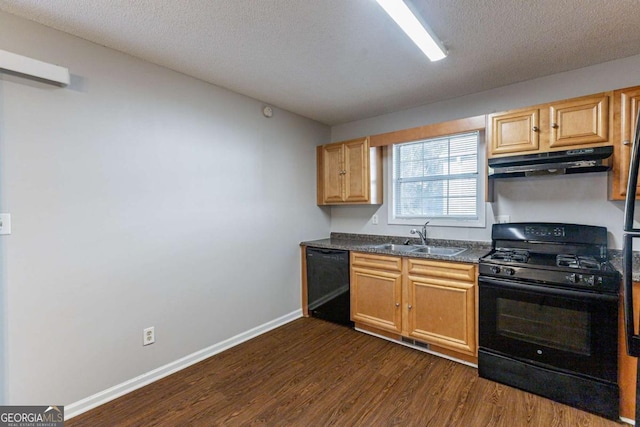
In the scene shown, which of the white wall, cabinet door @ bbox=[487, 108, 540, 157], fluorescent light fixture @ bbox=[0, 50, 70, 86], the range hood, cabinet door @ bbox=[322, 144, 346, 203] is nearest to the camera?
fluorescent light fixture @ bbox=[0, 50, 70, 86]

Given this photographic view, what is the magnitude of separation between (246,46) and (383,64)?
1.06 meters

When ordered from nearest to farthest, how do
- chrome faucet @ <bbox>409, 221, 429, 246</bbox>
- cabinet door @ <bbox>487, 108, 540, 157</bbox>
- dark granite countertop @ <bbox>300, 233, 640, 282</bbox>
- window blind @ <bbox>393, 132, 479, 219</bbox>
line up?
dark granite countertop @ <bbox>300, 233, 640, 282</bbox> → cabinet door @ <bbox>487, 108, 540, 157</bbox> → window blind @ <bbox>393, 132, 479, 219</bbox> → chrome faucet @ <bbox>409, 221, 429, 246</bbox>

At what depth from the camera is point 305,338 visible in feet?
9.88

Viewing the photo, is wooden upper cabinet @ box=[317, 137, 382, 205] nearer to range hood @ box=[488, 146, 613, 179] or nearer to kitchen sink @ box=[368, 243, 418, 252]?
kitchen sink @ box=[368, 243, 418, 252]

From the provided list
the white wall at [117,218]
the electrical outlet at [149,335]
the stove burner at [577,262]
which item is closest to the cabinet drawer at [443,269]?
the stove burner at [577,262]

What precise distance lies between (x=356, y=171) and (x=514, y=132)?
1.58 m

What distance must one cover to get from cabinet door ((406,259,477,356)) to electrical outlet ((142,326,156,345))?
7.11ft

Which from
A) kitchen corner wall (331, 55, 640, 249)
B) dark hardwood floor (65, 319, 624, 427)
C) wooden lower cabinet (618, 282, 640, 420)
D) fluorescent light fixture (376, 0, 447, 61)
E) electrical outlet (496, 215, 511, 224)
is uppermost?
fluorescent light fixture (376, 0, 447, 61)

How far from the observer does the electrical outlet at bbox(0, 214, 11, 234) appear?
1.71 meters

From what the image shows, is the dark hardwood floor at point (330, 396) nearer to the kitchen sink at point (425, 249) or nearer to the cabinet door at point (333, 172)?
the kitchen sink at point (425, 249)

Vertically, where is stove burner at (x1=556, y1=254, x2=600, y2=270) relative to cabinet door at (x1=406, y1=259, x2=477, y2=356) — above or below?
above

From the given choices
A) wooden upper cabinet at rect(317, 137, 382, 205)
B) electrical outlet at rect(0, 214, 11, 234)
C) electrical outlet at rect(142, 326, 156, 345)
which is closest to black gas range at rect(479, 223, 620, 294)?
wooden upper cabinet at rect(317, 137, 382, 205)

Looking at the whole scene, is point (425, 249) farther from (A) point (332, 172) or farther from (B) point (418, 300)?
(A) point (332, 172)

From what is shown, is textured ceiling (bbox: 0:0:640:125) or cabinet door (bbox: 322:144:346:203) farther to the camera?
cabinet door (bbox: 322:144:346:203)
